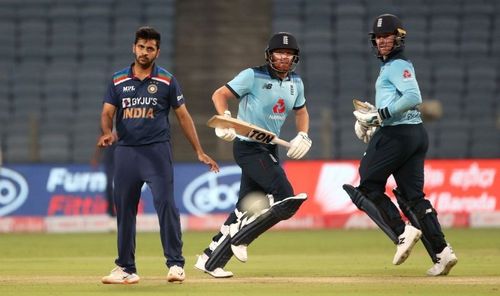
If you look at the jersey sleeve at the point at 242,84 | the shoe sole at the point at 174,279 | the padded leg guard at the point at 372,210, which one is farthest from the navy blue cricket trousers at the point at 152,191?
the padded leg guard at the point at 372,210

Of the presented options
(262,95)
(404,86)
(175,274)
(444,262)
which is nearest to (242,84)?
(262,95)

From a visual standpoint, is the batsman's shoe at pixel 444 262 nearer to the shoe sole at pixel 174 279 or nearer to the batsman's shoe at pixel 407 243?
the batsman's shoe at pixel 407 243

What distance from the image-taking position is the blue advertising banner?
1761 centimetres

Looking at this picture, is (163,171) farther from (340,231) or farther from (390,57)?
(340,231)

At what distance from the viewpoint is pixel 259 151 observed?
9.52m

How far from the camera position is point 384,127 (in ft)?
31.4

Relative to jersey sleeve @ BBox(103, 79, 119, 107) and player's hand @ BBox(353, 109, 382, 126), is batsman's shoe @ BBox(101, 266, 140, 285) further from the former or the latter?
player's hand @ BBox(353, 109, 382, 126)

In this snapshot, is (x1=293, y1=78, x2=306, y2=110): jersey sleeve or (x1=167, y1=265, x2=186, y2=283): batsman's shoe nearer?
(x1=167, y1=265, x2=186, y2=283): batsman's shoe

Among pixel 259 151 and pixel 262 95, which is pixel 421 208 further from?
pixel 262 95

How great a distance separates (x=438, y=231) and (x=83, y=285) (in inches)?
117

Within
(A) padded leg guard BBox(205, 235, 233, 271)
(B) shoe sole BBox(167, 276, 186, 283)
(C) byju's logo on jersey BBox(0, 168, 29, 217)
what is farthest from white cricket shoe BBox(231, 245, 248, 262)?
(C) byju's logo on jersey BBox(0, 168, 29, 217)

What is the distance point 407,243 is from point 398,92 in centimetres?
123

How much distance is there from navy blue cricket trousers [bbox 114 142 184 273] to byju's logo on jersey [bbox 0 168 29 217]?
357 inches

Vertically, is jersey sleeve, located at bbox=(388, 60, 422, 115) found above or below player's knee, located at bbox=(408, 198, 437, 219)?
above
